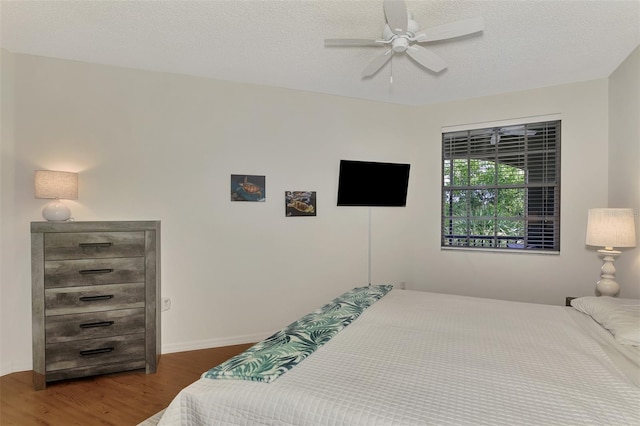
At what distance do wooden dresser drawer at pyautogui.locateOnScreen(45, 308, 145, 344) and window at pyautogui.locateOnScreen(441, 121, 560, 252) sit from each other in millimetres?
3262

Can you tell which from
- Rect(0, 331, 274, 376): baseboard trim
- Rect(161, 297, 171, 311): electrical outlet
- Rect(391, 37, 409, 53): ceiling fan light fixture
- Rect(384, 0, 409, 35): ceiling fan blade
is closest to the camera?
Rect(384, 0, 409, 35): ceiling fan blade

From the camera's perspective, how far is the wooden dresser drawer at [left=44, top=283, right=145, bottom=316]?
99.9 inches

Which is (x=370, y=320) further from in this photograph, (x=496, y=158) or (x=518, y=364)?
(x=496, y=158)

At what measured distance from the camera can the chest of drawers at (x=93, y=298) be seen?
251 cm

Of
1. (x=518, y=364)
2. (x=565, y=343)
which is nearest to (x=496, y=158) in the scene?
(x=565, y=343)

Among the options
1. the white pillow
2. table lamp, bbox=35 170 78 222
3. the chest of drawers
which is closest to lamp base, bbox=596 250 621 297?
the white pillow

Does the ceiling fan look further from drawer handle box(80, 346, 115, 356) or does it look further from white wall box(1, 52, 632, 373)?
drawer handle box(80, 346, 115, 356)

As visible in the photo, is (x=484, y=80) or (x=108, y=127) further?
(x=484, y=80)

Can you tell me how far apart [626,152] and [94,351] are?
4.57 metres

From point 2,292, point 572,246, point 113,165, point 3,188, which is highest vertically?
point 113,165

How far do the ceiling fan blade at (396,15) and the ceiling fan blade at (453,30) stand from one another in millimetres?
125

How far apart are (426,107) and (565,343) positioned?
309 cm

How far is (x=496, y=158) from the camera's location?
3.85 metres

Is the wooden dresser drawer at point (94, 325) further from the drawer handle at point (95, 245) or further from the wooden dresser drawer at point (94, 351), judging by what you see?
the drawer handle at point (95, 245)
